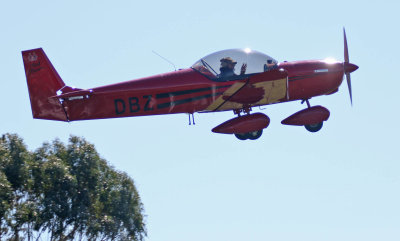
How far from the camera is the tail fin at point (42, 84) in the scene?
25.8 metres

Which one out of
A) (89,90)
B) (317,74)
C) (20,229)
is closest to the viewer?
(89,90)

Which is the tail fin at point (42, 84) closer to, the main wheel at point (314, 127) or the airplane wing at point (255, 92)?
the airplane wing at point (255, 92)

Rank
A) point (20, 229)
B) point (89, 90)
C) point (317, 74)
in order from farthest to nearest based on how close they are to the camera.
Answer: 1. point (20, 229)
2. point (317, 74)
3. point (89, 90)

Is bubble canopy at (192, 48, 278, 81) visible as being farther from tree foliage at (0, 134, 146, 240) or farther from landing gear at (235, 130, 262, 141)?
tree foliage at (0, 134, 146, 240)

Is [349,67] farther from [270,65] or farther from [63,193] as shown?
[63,193]

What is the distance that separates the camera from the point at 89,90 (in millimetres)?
25766

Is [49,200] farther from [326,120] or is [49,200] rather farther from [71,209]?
[326,120]

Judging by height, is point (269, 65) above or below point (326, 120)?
above

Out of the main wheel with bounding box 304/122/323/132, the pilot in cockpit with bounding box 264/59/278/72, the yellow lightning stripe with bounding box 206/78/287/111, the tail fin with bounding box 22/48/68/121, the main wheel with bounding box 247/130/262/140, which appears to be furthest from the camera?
the main wheel with bounding box 304/122/323/132

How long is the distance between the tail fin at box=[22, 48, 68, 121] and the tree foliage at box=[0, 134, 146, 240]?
24.5 ft

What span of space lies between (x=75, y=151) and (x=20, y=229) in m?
3.90

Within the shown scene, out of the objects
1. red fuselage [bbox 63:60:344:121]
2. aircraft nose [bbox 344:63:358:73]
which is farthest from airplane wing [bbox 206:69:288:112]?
aircraft nose [bbox 344:63:358:73]

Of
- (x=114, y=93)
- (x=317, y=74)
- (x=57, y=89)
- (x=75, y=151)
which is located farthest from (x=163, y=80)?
(x=75, y=151)

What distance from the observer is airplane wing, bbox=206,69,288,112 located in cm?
2609
